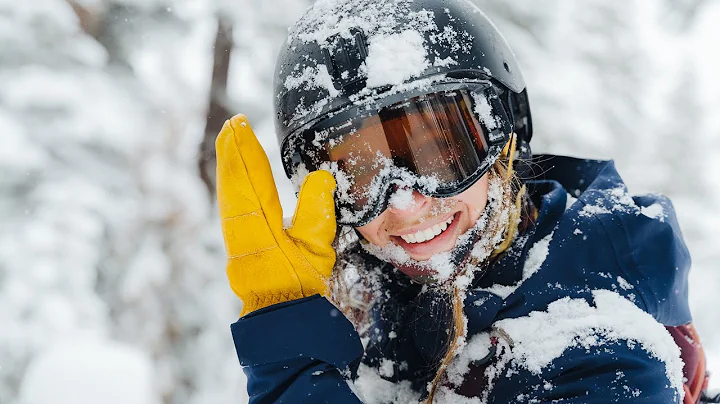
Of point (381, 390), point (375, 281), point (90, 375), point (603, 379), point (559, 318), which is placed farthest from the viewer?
point (90, 375)

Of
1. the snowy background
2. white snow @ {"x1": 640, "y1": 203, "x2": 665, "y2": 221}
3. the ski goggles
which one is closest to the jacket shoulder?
white snow @ {"x1": 640, "y1": 203, "x2": 665, "y2": 221}

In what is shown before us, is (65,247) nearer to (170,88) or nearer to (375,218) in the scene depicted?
(170,88)

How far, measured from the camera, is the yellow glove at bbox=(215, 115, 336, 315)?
5.31ft

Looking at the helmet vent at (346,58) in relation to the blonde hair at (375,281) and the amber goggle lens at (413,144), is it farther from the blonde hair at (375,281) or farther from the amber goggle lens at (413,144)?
the blonde hair at (375,281)

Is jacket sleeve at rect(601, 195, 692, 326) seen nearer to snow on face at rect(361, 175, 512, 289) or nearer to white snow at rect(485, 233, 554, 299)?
white snow at rect(485, 233, 554, 299)

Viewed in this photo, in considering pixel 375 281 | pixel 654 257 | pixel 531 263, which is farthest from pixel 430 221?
pixel 654 257

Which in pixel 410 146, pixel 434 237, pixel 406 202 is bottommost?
pixel 434 237

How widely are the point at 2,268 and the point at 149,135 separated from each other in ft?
6.53

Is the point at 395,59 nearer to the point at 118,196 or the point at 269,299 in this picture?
the point at 269,299

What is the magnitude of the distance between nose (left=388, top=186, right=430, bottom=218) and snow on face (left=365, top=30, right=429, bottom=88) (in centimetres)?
36

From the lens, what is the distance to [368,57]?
1.67 metres

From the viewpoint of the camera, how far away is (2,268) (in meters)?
5.07

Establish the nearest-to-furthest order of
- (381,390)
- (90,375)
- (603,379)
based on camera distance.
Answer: (603,379) → (381,390) → (90,375)

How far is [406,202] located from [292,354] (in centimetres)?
61
